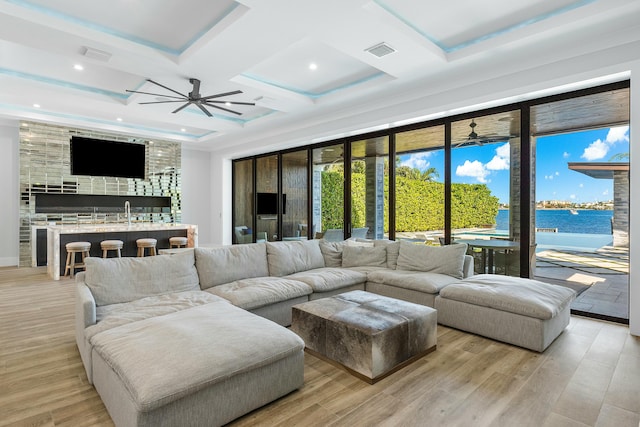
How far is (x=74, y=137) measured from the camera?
745cm

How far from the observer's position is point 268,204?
27.8 feet

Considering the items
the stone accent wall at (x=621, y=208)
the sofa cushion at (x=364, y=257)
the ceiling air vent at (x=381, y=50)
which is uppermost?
the ceiling air vent at (x=381, y=50)

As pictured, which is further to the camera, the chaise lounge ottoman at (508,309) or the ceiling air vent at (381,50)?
the ceiling air vent at (381,50)

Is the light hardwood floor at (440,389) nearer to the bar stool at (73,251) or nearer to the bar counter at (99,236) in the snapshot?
the bar stool at (73,251)

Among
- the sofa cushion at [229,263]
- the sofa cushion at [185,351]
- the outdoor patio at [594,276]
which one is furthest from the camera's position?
the outdoor patio at [594,276]

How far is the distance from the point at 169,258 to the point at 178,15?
237cm

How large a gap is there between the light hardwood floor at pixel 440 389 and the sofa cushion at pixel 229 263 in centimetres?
125

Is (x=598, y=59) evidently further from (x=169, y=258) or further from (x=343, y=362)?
(x=169, y=258)

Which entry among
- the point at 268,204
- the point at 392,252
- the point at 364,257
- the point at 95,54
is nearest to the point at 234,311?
the point at 364,257

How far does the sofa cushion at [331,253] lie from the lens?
16.2 ft

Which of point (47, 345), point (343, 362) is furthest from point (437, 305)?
point (47, 345)

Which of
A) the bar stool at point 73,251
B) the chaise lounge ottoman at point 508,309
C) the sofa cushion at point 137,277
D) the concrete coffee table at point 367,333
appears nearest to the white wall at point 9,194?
the bar stool at point 73,251

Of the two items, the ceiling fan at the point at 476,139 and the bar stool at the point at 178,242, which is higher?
the ceiling fan at the point at 476,139

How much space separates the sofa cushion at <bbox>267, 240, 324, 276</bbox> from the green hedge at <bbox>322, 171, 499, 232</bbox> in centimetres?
175
